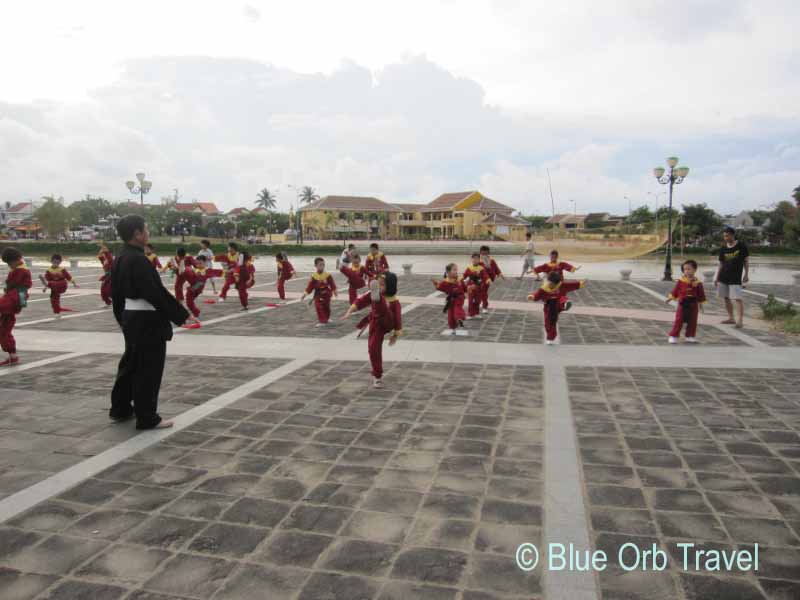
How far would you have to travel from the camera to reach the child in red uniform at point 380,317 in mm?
6719

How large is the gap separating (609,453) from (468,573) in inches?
85.6

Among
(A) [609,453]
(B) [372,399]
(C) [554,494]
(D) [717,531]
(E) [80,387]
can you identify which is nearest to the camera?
(D) [717,531]

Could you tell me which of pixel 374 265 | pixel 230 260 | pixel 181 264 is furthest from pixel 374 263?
pixel 181 264

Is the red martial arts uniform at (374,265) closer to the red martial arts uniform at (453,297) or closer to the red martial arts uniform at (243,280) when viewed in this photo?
the red martial arts uniform at (243,280)

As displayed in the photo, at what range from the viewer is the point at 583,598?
9.07ft

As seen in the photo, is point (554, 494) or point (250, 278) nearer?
point (554, 494)

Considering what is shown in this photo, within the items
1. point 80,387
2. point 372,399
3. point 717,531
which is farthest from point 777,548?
point 80,387

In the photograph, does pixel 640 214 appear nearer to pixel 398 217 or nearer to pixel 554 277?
pixel 398 217

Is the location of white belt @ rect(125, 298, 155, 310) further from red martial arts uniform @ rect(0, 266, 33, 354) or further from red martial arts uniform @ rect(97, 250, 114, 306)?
red martial arts uniform @ rect(97, 250, 114, 306)

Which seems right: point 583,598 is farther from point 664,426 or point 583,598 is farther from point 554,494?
point 664,426

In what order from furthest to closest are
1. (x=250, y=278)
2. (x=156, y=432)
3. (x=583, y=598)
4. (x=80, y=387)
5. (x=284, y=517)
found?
(x=250, y=278)
(x=80, y=387)
(x=156, y=432)
(x=284, y=517)
(x=583, y=598)

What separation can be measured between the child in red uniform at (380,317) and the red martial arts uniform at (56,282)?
887 centimetres

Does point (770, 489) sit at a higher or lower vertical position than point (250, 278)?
lower

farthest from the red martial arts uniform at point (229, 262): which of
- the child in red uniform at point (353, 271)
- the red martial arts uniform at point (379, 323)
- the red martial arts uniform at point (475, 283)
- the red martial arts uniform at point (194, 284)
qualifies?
the red martial arts uniform at point (379, 323)
